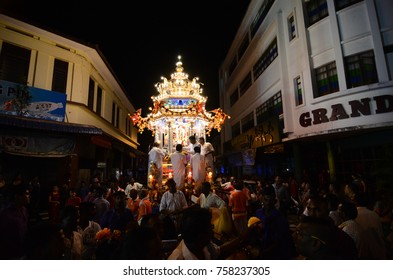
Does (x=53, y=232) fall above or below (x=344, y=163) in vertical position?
below

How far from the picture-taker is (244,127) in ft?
67.0

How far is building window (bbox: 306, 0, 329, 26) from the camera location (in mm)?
10359

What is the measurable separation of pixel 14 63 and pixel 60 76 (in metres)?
1.89

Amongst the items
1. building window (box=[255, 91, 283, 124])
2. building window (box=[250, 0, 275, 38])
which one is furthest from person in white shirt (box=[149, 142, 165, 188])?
building window (box=[250, 0, 275, 38])

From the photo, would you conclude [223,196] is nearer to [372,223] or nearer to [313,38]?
[372,223]

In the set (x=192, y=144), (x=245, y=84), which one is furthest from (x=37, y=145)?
(x=245, y=84)

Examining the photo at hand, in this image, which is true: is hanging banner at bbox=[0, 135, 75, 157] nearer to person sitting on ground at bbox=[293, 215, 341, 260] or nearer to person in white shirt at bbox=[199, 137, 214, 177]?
person in white shirt at bbox=[199, 137, 214, 177]

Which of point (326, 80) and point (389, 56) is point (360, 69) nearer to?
point (389, 56)

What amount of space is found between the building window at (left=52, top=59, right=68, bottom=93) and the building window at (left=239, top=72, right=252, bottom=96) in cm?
1412

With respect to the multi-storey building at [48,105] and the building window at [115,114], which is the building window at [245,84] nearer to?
the multi-storey building at [48,105]

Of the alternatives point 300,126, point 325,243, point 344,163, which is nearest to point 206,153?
point 300,126

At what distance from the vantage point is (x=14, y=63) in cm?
983

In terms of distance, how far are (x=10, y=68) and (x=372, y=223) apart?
13714mm

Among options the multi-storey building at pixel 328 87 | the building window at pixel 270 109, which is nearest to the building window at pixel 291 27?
the multi-storey building at pixel 328 87
